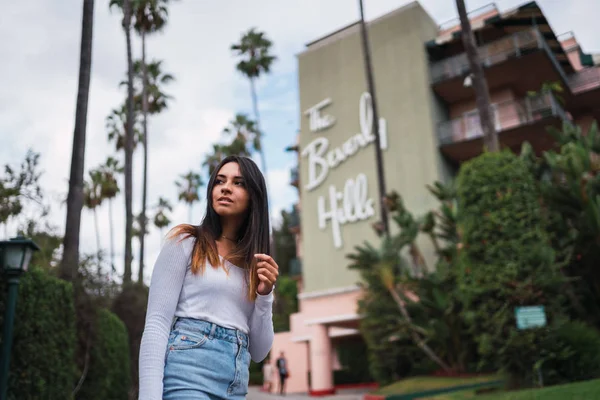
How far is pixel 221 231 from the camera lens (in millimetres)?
2291

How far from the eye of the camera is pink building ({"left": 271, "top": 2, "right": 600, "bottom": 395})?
23906 millimetres

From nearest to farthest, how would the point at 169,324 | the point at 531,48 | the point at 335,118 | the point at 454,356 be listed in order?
the point at 169,324 < the point at 454,356 < the point at 531,48 < the point at 335,118

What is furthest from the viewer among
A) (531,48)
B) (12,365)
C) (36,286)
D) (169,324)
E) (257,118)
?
(257,118)

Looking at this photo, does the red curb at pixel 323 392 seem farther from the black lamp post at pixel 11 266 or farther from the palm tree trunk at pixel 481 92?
the black lamp post at pixel 11 266

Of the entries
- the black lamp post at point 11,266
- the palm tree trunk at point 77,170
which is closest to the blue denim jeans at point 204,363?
the black lamp post at point 11,266

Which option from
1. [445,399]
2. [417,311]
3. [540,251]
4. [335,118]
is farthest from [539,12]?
[445,399]

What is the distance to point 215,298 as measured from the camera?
2.04 meters

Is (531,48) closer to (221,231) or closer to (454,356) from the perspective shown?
(454,356)

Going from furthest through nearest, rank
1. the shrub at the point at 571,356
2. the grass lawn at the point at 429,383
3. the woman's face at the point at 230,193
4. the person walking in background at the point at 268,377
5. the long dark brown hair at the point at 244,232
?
the person walking in background at the point at 268,377, the grass lawn at the point at 429,383, the shrub at the point at 571,356, the woman's face at the point at 230,193, the long dark brown hair at the point at 244,232

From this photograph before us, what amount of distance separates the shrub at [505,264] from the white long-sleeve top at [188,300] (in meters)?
9.55

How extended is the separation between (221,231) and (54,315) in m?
8.10

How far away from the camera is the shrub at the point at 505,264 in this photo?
10734mm

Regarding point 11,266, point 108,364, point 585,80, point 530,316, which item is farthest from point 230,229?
point 585,80

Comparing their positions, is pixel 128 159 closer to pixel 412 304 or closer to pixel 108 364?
pixel 108 364
